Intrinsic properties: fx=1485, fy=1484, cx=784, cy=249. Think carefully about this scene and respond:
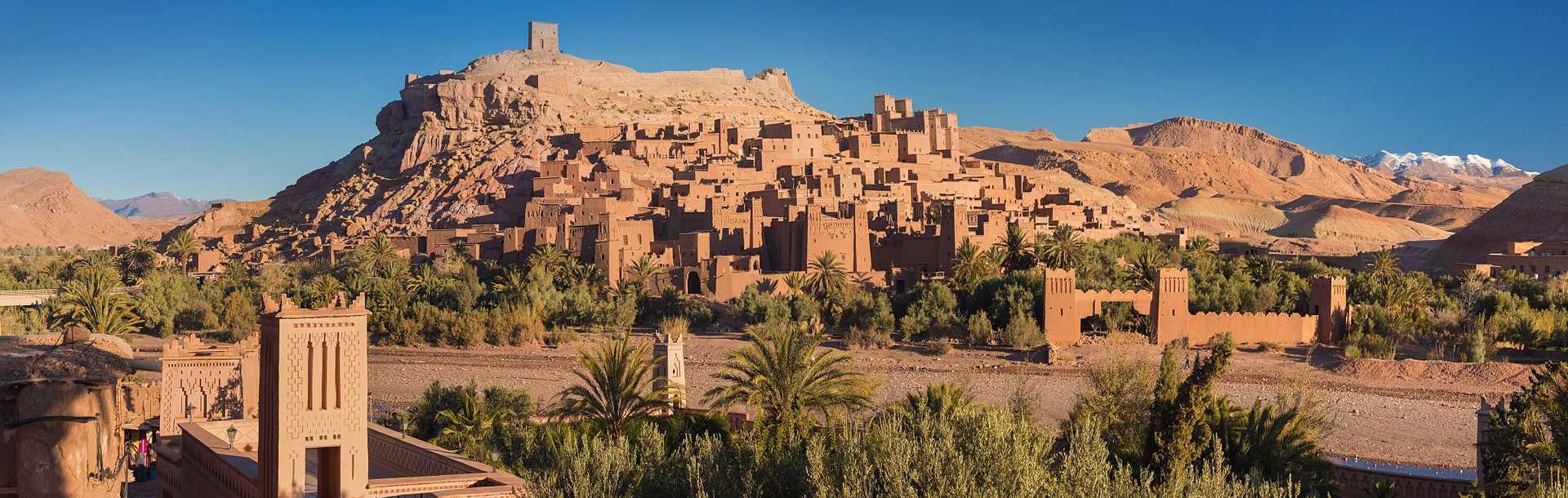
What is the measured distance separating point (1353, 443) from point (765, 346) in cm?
920

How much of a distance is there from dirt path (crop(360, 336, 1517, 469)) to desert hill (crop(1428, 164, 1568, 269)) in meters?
24.4

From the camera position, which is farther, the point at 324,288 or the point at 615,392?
the point at 324,288

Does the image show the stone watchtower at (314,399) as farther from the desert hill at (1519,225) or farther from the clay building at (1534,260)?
the desert hill at (1519,225)

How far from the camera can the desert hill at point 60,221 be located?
240 feet

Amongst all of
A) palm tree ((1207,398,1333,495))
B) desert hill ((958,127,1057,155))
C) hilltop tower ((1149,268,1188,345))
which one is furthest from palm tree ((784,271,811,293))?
desert hill ((958,127,1057,155))

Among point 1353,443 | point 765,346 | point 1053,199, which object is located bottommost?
point 1353,443

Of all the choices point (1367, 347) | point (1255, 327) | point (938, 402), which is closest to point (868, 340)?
point (1255, 327)

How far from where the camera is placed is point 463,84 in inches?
2400

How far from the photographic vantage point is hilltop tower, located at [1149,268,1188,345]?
28719 millimetres

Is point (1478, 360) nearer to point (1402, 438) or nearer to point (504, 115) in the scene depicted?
point (1402, 438)

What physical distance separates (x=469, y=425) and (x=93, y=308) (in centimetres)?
1716

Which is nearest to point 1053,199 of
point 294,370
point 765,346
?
point 765,346

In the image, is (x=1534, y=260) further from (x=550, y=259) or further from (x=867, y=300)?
(x=550, y=259)

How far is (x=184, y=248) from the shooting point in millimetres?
46750
